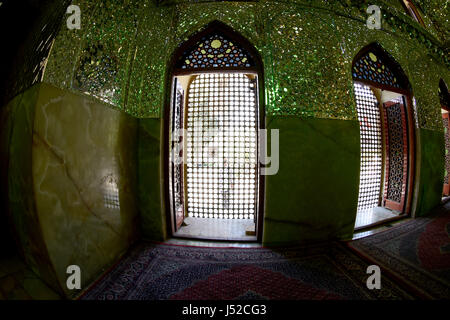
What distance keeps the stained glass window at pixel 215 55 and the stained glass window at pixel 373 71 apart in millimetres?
A: 1830

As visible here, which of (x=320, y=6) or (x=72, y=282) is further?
(x=320, y=6)

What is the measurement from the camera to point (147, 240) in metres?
2.43

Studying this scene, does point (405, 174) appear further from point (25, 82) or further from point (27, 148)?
point (25, 82)

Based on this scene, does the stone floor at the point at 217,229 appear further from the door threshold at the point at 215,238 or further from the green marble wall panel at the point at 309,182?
the green marble wall panel at the point at 309,182

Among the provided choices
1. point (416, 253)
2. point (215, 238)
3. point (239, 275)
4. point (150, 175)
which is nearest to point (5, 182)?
point (150, 175)

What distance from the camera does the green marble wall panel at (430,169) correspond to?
3.24 metres

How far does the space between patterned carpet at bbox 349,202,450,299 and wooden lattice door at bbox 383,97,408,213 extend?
68 cm

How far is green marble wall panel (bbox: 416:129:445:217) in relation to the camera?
127 inches

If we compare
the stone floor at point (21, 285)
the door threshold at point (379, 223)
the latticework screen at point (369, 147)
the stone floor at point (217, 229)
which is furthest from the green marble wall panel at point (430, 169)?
the stone floor at point (21, 285)

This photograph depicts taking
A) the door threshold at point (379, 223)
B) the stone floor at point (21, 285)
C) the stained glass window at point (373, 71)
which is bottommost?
the door threshold at point (379, 223)

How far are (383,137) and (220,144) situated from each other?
3952mm

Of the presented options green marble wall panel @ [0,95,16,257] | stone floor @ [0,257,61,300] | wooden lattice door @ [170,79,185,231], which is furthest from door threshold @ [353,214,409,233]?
green marble wall panel @ [0,95,16,257]
